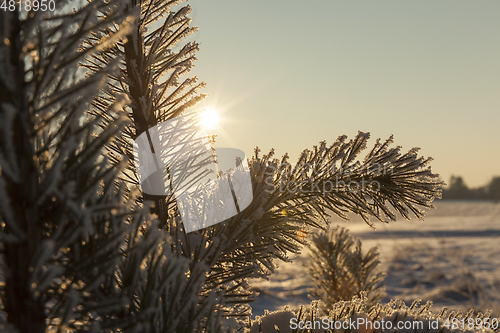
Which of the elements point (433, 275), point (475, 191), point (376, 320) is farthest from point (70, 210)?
point (475, 191)

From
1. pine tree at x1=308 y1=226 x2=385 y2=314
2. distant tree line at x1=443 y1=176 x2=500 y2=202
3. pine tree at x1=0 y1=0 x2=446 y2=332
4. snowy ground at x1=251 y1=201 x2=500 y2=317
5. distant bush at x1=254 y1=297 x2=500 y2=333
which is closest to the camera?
pine tree at x1=0 y1=0 x2=446 y2=332

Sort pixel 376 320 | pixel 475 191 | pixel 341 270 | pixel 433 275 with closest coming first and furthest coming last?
pixel 376 320 → pixel 341 270 → pixel 433 275 → pixel 475 191

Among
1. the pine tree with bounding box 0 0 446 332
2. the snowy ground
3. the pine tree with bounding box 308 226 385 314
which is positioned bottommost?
the snowy ground

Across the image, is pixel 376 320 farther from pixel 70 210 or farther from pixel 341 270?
pixel 341 270

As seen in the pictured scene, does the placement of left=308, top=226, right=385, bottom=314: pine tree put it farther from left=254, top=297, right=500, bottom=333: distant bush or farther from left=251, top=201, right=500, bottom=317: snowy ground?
left=251, top=201, right=500, bottom=317: snowy ground

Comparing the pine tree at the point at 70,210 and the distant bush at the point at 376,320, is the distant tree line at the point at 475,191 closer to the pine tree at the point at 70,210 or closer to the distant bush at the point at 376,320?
the distant bush at the point at 376,320

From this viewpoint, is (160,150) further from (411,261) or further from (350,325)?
(411,261)

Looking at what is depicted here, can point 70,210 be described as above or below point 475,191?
above

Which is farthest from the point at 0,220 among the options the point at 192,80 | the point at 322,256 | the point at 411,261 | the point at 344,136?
the point at 411,261

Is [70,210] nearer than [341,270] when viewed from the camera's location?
Yes

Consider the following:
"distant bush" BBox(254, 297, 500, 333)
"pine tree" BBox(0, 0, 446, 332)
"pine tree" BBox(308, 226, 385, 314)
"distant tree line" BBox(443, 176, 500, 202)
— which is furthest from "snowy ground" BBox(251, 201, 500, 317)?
"distant tree line" BBox(443, 176, 500, 202)

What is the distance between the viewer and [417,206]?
1176mm

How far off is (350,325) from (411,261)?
38.2 ft

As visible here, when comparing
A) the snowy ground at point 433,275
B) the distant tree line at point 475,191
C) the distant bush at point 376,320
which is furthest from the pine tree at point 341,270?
the distant tree line at point 475,191
